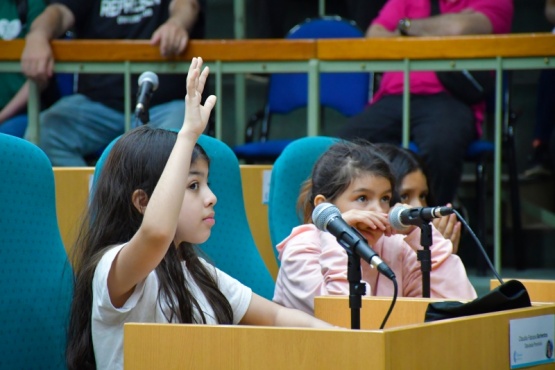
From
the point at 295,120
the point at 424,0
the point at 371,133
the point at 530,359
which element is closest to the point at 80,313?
the point at 530,359

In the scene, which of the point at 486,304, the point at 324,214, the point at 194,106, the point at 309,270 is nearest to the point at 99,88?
the point at 309,270

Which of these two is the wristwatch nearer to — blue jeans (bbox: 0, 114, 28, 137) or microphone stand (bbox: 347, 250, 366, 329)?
blue jeans (bbox: 0, 114, 28, 137)

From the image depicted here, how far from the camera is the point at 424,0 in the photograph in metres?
4.71

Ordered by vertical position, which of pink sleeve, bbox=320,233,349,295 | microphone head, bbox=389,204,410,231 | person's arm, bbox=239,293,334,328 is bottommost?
person's arm, bbox=239,293,334,328

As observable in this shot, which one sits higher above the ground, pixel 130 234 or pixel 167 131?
pixel 167 131

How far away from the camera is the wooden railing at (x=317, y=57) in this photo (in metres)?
3.79

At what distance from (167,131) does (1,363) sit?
643 millimetres

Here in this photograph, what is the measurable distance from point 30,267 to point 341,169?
0.95 m

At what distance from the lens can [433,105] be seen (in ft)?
14.3

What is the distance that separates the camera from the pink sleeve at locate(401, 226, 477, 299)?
2873 mm

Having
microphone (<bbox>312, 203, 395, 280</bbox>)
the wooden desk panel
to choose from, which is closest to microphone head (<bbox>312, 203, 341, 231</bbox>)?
microphone (<bbox>312, 203, 395, 280</bbox>)

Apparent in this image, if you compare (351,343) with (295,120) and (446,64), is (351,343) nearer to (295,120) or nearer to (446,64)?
(446,64)

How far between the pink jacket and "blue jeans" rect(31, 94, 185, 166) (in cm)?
177

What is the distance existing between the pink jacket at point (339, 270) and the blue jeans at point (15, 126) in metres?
2.09
